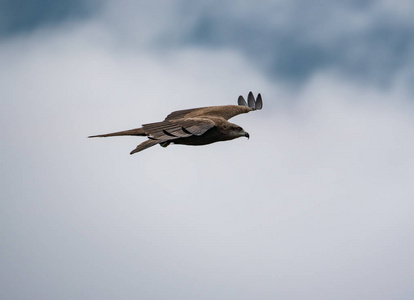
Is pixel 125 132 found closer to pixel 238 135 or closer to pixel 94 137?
pixel 94 137

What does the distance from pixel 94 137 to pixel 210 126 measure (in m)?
2.59

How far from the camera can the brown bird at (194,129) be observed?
14195 mm

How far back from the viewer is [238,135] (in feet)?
55.5

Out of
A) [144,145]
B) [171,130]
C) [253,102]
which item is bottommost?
Answer: [144,145]

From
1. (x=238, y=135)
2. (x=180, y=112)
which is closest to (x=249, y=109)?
(x=180, y=112)

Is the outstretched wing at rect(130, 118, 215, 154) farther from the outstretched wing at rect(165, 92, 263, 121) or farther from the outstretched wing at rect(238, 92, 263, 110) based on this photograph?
the outstretched wing at rect(238, 92, 263, 110)

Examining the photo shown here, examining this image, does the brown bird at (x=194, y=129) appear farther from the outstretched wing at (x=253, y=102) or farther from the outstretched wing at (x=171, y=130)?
the outstretched wing at (x=253, y=102)

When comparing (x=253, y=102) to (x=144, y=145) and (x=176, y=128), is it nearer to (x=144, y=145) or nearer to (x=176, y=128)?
(x=176, y=128)

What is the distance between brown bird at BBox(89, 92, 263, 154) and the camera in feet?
46.6

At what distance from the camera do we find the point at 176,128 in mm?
14859

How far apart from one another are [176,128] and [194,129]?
15.5 inches

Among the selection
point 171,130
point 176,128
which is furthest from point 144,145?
point 176,128

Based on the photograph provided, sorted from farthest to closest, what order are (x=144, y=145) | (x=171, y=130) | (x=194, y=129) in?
1. (x=194, y=129)
2. (x=171, y=130)
3. (x=144, y=145)

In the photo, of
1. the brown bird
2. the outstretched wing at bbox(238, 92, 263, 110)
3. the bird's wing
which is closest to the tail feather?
the brown bird
